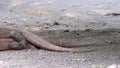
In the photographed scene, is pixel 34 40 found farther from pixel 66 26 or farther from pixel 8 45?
pixel 66 26

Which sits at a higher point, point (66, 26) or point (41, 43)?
point (41, 43)

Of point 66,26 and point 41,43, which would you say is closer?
point 41,43

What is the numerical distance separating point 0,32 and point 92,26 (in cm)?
391

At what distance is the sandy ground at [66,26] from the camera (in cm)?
520

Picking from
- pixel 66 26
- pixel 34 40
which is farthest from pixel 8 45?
pixel 66 26

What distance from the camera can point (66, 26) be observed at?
31.9ft

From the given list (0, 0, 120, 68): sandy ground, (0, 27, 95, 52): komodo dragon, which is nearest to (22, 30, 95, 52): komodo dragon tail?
(0, 27, 95, 52): komodo dragon

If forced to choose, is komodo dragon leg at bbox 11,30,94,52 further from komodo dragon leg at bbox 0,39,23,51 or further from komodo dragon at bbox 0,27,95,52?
komodo dragon leg at bbox 0,39,23,51

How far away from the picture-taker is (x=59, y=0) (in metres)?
13.6

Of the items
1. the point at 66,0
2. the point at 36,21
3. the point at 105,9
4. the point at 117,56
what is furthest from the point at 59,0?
the point at 117,56

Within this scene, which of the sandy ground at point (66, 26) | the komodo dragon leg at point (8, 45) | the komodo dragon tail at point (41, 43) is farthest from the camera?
the komodo dragon leg at point (8, 45)

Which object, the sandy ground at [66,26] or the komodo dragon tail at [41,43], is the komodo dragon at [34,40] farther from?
the sandy ground at [66,26]

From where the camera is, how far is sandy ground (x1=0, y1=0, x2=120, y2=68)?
5199mm

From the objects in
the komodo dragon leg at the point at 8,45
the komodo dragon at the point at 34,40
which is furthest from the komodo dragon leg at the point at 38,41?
the komodo dragon leg at the point at 8,45
